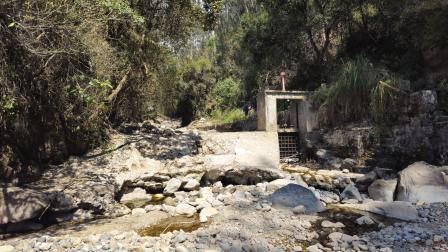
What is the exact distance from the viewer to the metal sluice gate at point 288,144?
488 inches

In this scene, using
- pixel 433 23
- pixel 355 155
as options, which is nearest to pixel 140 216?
pixel 355 155

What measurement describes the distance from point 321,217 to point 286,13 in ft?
36.5

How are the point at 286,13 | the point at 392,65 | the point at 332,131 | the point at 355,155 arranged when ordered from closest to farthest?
1. the point at 355,155
2. the point at 332,131
3. the point at 392,65
4. the point at 286,13

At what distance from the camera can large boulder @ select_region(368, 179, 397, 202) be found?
7.10 m

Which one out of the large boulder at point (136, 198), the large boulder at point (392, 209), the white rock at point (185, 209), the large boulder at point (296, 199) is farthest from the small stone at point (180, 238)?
the large boulder at point (392, 209)

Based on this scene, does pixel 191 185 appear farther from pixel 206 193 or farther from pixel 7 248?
pixel 7 248

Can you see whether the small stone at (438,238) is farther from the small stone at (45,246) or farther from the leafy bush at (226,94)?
the leafy bush at (226,94)

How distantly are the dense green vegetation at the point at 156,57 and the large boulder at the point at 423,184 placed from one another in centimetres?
299

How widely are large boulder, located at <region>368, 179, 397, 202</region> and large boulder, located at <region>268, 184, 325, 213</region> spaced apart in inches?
57.3

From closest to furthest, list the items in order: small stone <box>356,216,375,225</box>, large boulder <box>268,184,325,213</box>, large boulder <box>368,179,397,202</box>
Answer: small stone <box>356,216,375,225</box>
large boulder <box>268,184,325,213</box>
large boulder <box>368,179,397,202</box>

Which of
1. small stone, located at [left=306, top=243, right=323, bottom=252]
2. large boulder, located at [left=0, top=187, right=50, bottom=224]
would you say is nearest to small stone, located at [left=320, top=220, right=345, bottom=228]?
small stone, located at [left=306, top=243, right=323, bottom=252]

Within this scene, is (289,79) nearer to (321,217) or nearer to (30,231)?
(321,217)

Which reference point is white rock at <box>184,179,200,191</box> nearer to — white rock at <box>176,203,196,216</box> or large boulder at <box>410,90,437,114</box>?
white rock at <box>176,203,196,216</box>

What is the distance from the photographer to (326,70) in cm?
1516
